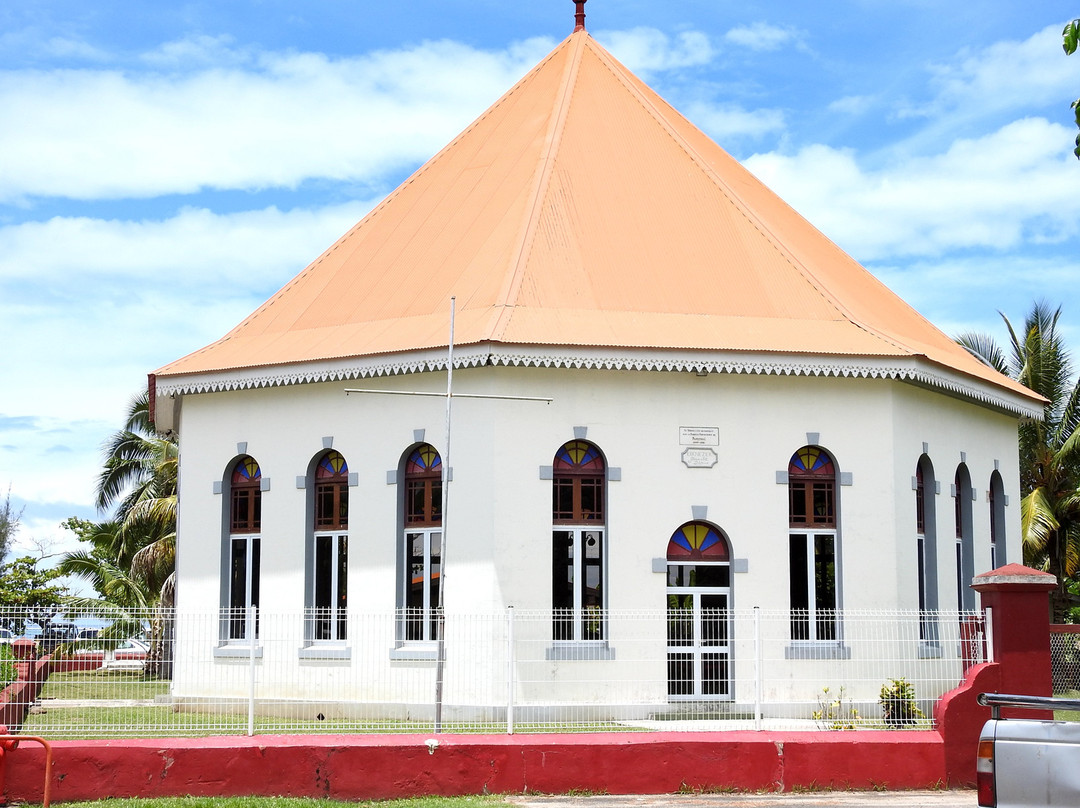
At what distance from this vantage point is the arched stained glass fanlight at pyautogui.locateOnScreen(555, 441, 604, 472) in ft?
65.6

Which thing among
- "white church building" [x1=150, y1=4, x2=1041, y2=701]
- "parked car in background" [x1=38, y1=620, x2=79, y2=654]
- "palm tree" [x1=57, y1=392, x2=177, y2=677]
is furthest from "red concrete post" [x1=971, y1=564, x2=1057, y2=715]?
"palm tree" [x1=57, y1=392, x2=177, y2=677]

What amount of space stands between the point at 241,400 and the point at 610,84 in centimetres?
972

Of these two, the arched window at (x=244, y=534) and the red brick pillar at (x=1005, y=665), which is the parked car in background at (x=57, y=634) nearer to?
the arched window at (x=244, y=534)

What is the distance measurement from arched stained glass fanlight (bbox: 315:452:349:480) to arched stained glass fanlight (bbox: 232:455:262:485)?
1.36 meters

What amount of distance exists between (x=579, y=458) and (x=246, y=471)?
6.28m

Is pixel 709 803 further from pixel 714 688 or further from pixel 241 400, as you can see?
pixel 241 400

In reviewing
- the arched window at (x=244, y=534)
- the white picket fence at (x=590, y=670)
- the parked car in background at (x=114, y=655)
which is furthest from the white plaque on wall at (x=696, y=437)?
the parked car in background at (x=114, y=655)

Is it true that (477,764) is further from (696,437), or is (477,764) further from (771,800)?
(696,437)

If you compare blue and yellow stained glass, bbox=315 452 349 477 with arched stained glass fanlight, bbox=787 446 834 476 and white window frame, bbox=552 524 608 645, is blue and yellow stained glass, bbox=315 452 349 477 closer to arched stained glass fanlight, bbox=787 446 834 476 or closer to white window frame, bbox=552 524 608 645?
white window frame, bbox=552 524 608 645

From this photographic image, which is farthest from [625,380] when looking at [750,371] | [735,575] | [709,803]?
[709,803]

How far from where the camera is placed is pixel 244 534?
22391 millimetres

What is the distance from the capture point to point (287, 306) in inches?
945

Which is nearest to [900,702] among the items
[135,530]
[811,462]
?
[811,462]

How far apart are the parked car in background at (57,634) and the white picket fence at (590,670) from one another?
1070 millimetres
